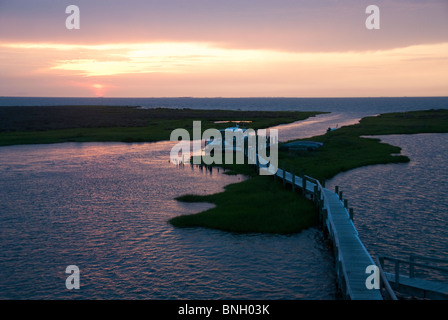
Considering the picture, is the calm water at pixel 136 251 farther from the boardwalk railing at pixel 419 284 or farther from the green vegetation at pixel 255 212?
the boardwalk railing at pixel 419 284

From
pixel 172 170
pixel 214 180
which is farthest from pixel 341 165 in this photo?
pixel 172 170

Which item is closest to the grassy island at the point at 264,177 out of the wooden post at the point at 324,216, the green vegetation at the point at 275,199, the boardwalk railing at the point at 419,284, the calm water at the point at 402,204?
the green vegetation at the point at 275,199

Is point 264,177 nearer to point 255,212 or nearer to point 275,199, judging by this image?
point 275,199

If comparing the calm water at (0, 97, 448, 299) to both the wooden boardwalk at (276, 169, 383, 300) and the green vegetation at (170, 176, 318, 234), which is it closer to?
the green vegetation at (170, 176, 318, 234)

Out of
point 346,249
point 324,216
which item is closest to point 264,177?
point 324,216

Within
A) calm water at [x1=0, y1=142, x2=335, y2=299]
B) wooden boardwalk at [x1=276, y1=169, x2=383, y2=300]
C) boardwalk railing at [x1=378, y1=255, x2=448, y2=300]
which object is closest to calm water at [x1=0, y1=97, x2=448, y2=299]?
calm water at [x1=0, y1=142, x2=335, y2=299]
